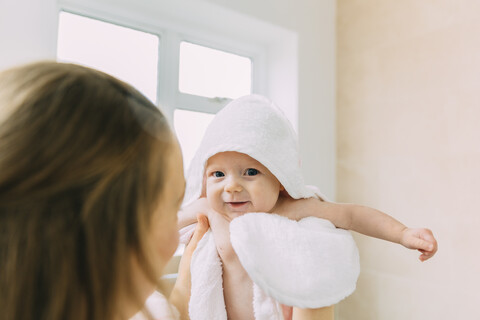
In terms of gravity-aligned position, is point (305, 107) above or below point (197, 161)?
above

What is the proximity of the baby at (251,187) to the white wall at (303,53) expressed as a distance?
2.50ft

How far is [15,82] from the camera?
Result: 30cm

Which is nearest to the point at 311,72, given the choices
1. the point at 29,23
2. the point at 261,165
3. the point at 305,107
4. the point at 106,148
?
the point at 305,107

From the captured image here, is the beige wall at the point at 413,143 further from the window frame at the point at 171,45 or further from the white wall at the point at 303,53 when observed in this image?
the window frame at the point at 171,45

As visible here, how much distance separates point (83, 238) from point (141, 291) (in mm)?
94

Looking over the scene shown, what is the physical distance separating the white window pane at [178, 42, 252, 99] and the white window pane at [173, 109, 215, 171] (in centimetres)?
10

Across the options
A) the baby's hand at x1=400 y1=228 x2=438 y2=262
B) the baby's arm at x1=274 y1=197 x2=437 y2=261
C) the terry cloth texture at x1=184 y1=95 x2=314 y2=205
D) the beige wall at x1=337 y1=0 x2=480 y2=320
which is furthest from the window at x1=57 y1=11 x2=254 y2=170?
the baby's hand at x1=400 y1=228 x2=438 y2=262

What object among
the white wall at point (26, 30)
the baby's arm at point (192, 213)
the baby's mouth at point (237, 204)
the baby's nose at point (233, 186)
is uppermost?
the white wall at point (26, 30)

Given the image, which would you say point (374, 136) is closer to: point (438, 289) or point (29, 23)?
point (438, 289)

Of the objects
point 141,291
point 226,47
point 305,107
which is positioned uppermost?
point 226,47

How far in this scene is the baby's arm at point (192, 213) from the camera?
75 centimetres

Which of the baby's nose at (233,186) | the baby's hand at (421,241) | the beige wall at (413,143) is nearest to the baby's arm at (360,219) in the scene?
the baby's hand at (421,241)

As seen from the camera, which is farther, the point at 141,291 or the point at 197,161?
the point at 197,161

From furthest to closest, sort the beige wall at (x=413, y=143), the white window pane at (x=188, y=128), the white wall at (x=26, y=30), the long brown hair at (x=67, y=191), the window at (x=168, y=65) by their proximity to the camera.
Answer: the white window pane at (x=188, y=128)
the window at (x=168, y=65)
the beige wall at (x=413, y=143)
the white wall at (x=26, y=30)
the long brown hair at (x=67, y=191)
